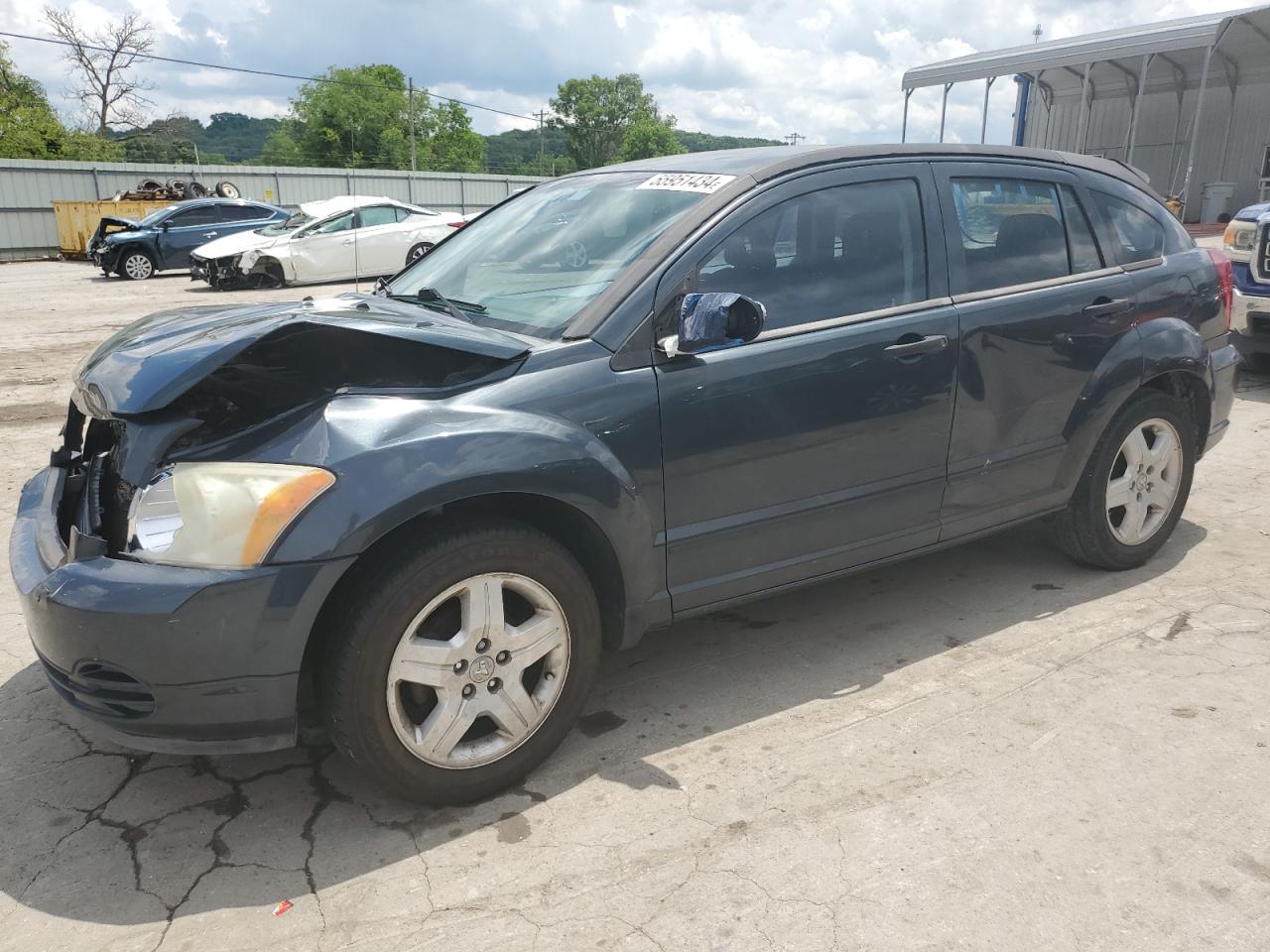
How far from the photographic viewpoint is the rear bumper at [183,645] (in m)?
2.24

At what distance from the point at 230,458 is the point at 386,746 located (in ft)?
2.68

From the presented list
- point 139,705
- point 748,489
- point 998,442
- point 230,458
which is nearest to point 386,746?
point 139,705

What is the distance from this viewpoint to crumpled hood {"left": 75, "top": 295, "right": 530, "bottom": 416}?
7.87ft

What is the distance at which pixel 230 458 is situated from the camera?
2.33m

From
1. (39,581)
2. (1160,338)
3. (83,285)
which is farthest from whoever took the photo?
(83,285)

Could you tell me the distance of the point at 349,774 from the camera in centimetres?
285

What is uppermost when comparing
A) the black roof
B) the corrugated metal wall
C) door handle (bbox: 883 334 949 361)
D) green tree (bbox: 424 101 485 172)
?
green tree (bbox: 424 101 485 172)

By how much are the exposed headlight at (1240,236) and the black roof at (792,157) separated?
4.70m

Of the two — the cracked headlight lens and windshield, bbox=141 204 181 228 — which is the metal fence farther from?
the cracked headlight lens

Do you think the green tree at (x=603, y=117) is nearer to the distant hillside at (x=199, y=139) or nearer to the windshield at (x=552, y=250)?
the distant hillside at (x=199, y=139)

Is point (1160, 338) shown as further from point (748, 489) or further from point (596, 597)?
point (596, 597)

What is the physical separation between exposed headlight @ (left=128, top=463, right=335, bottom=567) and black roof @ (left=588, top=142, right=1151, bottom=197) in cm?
175

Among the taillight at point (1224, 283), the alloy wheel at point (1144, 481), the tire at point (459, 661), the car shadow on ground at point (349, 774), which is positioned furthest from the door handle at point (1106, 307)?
the tire at point (459, 661)

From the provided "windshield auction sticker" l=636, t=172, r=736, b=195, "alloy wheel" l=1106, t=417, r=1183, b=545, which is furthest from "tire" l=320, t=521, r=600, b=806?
"alloy wheel" l=1106, t=417, r=1183, b=545
